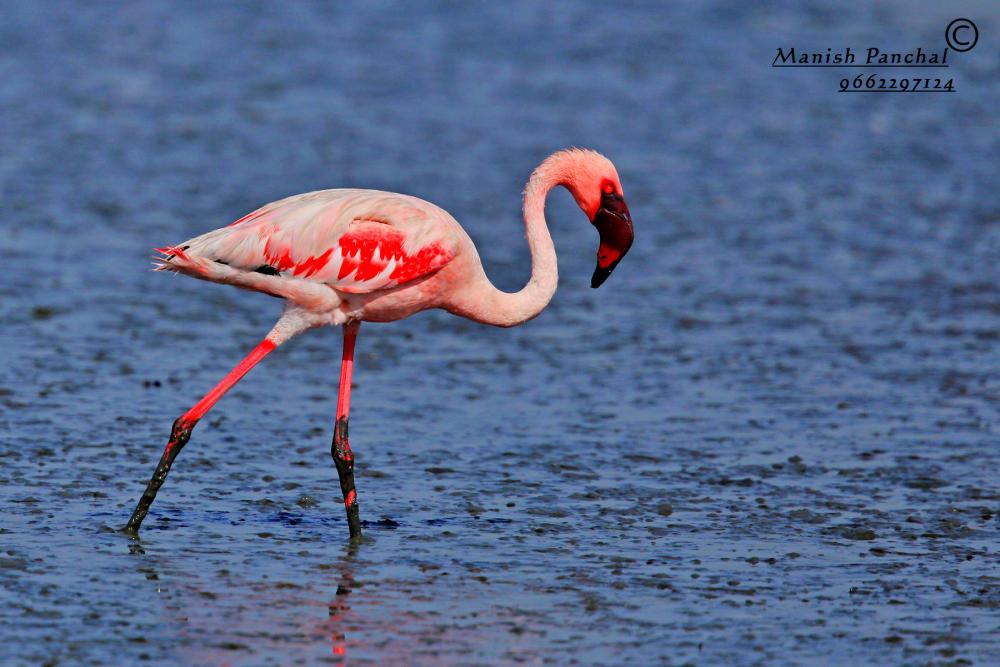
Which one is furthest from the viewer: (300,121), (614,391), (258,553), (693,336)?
(300,121)

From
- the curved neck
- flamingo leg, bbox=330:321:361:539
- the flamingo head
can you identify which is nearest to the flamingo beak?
the flamingo head

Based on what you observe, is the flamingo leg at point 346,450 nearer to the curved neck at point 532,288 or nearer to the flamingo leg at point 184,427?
the flamingo leg at point 184,427

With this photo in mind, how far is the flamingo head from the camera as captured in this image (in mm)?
8938

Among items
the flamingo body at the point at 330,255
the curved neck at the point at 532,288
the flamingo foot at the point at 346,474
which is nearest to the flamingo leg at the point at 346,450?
the flamingo foot at the point at 346,474

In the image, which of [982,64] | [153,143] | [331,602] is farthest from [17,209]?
[982,64]

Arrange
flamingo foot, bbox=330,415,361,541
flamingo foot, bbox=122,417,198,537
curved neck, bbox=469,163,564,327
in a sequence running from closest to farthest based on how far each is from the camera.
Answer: flamingo foot, bbox=122,417,198,537, flamingo foot, bbox=330,415,361,541, curved neck, bbox=469,163,564,327

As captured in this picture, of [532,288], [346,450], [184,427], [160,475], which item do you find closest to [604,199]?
[532,288]

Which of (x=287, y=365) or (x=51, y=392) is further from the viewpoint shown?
(x=287, y=365)

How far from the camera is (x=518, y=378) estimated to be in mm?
11453

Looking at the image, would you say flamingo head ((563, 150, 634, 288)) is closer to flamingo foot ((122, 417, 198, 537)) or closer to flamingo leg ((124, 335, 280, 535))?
flamingo leg ((124, 335, 280, 535))

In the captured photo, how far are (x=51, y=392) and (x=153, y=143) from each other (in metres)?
7.77

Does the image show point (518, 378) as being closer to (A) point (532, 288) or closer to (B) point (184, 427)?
(A) point (532, 288)

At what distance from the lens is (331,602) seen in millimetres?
7238

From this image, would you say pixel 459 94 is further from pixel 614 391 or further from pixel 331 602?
pixel 331 602
